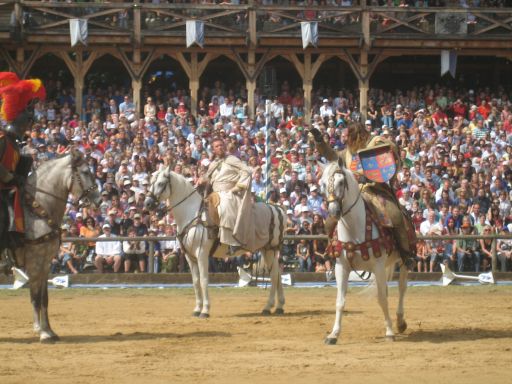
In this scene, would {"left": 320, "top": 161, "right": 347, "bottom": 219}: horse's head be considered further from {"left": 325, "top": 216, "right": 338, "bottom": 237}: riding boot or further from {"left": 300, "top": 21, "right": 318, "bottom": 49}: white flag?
{"left": 300, "top": 21, "right": 318, "bottom": 49}: white flag

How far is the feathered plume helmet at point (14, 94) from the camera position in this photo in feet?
49.9

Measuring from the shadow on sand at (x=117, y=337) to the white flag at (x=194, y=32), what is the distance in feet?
66.1

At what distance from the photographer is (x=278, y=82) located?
133 feet

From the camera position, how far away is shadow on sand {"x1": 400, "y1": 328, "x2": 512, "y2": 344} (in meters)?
15.1

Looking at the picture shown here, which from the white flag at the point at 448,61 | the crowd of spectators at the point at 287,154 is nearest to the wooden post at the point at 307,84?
the crowd of spectators at the point at 287,154

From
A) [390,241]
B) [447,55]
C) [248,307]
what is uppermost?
[447,55]

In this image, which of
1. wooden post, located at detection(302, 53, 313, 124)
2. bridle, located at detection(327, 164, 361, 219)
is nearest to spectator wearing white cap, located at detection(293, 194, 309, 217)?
wooden post, located at detection(302, 53, 313, 124)

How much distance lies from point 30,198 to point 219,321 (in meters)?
3.76

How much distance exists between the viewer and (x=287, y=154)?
29.2 metres

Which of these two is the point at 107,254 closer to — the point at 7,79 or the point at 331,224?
the point at 7,79

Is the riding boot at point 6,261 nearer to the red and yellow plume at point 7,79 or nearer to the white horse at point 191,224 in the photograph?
the red and yellow plume at point 7,79

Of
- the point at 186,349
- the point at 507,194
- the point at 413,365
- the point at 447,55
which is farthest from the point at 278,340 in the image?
the point at 447,55

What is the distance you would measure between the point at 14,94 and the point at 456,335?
6.67 m

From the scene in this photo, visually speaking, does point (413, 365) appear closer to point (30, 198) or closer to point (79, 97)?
point (30, 198)
